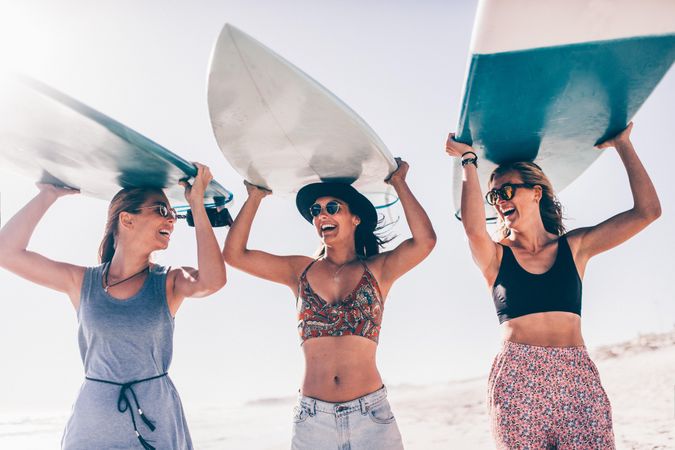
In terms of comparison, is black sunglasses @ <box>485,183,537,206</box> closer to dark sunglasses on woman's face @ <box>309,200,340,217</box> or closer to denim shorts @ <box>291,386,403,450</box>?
dark sunglasses on woman's face @ <box>309,200,340,217</box>

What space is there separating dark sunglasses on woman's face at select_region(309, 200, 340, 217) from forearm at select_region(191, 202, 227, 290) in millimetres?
623

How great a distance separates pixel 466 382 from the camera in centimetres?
2369

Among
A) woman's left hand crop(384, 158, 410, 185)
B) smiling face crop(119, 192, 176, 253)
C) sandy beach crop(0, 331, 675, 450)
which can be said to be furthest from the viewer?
sandy beach crop(0, 331, 675, 450)

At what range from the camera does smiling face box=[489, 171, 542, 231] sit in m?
2.79

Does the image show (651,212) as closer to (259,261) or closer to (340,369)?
(340,369)

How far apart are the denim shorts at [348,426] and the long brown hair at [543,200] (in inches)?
47.3

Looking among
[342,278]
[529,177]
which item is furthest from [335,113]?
[529,177]

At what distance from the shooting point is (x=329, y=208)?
3.14 m

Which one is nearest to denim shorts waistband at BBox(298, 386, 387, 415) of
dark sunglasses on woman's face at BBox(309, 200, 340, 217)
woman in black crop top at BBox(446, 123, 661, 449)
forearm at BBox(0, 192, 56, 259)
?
woman in black crop top at BBox(446, 123, 661, 449)

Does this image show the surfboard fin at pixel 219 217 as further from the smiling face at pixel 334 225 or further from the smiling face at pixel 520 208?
the smiling face at pixel 520 208

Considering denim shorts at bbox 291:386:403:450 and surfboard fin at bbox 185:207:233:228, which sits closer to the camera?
denim shorts at bbox 291:386:403:450

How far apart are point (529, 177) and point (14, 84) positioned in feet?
8.78

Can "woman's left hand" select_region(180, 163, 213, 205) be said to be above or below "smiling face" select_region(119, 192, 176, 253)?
above

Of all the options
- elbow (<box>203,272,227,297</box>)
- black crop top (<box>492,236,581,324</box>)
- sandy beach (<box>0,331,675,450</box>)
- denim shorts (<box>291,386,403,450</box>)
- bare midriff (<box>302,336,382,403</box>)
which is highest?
elbow (<box>203,272,227,297</box>)
